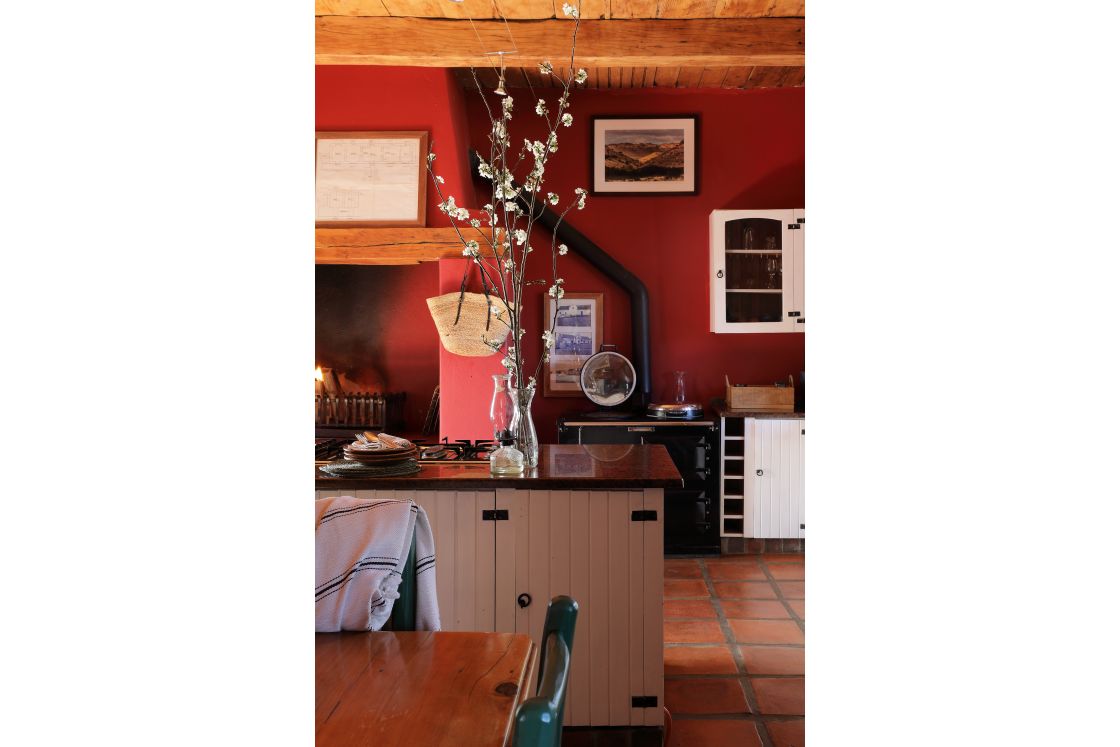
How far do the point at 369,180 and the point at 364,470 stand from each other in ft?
7.11

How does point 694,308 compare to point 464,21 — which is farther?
point 694,308

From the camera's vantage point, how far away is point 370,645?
1377 mm

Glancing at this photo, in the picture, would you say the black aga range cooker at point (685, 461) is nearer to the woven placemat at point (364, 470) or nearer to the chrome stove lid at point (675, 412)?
the chrome stove lid at point (675, 412)

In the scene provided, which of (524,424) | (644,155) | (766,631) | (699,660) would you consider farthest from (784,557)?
(644,155)

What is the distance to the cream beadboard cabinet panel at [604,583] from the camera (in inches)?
94.5

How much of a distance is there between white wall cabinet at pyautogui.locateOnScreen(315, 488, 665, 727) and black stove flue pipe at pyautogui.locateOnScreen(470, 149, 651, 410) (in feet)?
8.61

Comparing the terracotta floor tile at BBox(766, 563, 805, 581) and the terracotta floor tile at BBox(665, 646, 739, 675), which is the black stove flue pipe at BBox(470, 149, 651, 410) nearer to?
the terracotta floor tile at BBox(766, 563, 805, 581)

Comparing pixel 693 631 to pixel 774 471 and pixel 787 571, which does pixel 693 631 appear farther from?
pixel 774 471

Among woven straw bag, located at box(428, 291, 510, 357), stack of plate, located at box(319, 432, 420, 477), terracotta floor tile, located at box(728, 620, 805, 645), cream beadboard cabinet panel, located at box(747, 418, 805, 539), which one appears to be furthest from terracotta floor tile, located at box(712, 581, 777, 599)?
stack of plate, located at box(319, 432, 420, 477)
